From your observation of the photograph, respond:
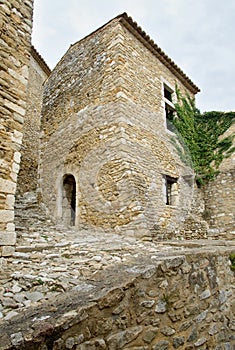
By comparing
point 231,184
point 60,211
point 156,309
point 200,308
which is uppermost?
point 231,184

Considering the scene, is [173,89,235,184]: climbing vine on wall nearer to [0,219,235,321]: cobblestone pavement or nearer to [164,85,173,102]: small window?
[164,85,173,102]: small window

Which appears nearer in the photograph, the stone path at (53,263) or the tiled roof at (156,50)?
the stone path at (53,263)

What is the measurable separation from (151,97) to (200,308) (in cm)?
564

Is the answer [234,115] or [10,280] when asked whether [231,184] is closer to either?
[234,115]

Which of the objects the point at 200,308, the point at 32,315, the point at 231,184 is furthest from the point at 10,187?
the point at 231,184

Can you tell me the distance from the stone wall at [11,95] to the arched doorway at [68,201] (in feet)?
11.8

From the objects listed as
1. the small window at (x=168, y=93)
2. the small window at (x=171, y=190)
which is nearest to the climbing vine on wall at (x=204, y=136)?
the small window at (x=168, y=93)

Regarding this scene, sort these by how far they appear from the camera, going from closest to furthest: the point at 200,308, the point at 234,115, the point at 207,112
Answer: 1. the point at 200,308
2. the point at 234,115
3. the point at 207,112

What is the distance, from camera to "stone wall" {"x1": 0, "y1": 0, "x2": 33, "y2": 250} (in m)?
3.04

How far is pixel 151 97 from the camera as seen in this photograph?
6930 mm

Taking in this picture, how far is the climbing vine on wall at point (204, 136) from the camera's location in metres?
8.15

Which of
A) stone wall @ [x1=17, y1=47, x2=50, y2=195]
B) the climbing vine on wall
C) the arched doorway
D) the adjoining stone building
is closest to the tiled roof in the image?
the adjoining stone building

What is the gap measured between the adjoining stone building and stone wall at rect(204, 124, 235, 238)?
0.88m

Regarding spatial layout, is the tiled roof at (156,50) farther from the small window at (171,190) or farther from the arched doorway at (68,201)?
the arched doorway at (68,201)
